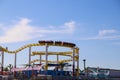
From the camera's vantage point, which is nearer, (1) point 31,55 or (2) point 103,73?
(2) point 103,73

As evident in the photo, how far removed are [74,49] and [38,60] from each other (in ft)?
56.9

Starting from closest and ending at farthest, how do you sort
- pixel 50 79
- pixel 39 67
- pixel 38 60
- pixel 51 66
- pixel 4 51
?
pixel 50 79 < pixel 39 67 < pixel 51 66 < pixel 4 51 < pixel 38 60

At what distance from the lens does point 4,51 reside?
84.1m

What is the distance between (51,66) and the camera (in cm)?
7856

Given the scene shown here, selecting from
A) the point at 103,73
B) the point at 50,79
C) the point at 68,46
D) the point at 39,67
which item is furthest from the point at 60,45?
the point at 50,79

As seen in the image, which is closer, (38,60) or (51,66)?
(51,66)

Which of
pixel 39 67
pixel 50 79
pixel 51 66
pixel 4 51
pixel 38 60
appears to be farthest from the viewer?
pixel 38 60

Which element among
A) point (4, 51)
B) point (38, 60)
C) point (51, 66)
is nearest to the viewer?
point (51, 66)

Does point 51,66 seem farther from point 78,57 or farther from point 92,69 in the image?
point 92,69

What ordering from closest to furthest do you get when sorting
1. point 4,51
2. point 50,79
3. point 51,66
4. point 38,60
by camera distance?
point 50,79
point 51,66
point 4,51
point 38,60

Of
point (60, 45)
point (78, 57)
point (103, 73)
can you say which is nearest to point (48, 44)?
point (60, 45)

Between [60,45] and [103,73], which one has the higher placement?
[60,45]

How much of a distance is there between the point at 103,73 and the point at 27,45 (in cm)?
2235

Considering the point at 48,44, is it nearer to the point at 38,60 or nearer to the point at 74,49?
the point at 74,49
